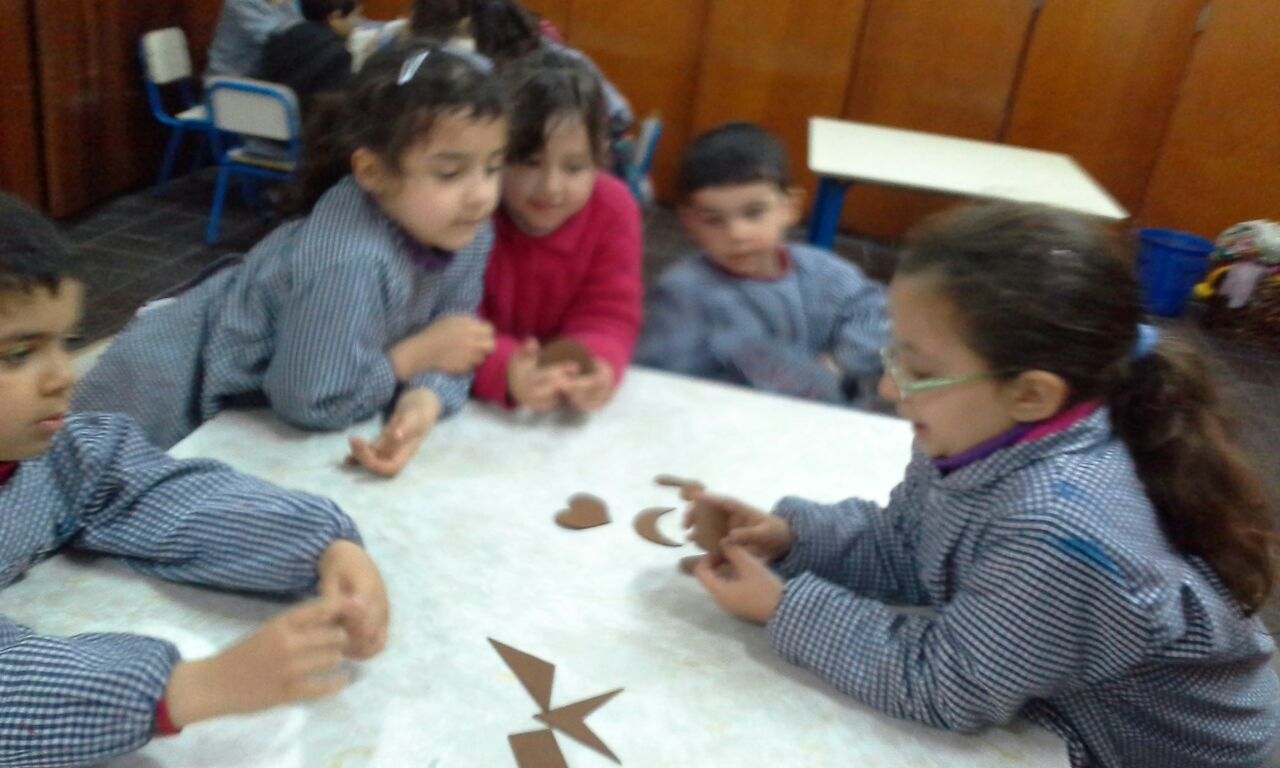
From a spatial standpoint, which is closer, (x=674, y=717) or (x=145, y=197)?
(x=674, y=717)

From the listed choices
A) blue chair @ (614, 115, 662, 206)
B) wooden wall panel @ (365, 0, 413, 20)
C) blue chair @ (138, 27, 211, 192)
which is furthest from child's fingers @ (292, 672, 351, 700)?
wooden wall panel @ (365, 0, 413, 20)

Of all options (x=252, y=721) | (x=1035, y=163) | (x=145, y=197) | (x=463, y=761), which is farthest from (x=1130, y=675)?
(x=145, y=197)

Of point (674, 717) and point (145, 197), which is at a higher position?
point (674, 717)

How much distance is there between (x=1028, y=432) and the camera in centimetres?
103

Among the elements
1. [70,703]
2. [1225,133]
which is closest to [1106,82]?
[1225,133]

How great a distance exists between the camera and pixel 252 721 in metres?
0.85

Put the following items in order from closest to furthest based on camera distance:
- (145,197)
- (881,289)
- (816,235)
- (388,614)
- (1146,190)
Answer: (388,614) < (881,289) < (816,235) < (1146,190) < (145,197)

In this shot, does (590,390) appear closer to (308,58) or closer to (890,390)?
(890,390)

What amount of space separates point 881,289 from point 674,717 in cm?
139

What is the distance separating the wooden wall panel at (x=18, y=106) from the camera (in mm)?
3959

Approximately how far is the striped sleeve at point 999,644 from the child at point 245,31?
14.4 ft

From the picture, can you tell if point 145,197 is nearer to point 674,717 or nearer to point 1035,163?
point 1035,163

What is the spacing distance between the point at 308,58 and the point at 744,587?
3.91 meters

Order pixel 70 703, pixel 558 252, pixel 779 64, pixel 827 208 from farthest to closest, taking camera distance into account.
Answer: pixel 779 64
pixel 827 208
pixel 558 252
pixel 70 703
